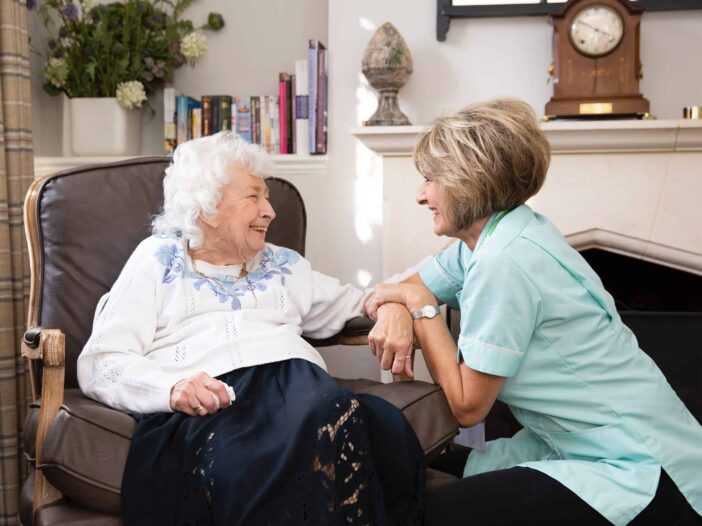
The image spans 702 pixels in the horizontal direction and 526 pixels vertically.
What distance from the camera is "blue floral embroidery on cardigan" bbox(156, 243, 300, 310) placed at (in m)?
1.97

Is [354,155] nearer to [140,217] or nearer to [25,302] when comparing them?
[140,217]

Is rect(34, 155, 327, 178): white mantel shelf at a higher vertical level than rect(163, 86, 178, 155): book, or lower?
lower

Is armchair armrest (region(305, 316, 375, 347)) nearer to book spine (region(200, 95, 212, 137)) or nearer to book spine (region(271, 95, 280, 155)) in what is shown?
book spine (region(271, 95, 280, 155))

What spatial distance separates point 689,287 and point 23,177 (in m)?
2.17

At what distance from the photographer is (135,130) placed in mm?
3080

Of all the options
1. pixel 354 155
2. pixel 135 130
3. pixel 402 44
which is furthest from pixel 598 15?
pixel 135 130

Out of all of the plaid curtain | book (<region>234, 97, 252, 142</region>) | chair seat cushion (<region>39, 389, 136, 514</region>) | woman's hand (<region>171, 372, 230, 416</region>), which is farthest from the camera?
book (<region>234, 97, 252, 142</region>)

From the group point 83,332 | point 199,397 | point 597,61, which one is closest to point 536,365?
point 199,397

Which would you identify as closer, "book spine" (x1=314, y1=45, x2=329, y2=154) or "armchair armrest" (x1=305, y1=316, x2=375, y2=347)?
"armchair armrest" (x1=305, y1=316, x2=375, y2=347)

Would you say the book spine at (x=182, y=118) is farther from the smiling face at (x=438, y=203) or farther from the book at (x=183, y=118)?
the smiling face at (x=438, y=203)

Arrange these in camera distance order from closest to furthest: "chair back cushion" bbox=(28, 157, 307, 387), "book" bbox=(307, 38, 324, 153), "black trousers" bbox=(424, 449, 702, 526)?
"black trousers" bbox=(424, 449, 702, 526)
"chair back cushion" bbox=(28, 157, 307, 387)
"book" bbox=(307, 38, 324, 153)

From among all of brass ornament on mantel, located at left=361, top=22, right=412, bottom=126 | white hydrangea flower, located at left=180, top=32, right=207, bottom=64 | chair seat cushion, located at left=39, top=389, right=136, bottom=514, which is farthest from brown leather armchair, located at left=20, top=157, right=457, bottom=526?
white hydrangea flower, located at left=180, top=32, right=207, bottom=64

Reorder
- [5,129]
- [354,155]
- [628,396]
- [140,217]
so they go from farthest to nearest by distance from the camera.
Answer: [354,155]
[5,129]
[140,217]
[628,396]

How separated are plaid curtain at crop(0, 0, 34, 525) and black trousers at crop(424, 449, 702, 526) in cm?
155
